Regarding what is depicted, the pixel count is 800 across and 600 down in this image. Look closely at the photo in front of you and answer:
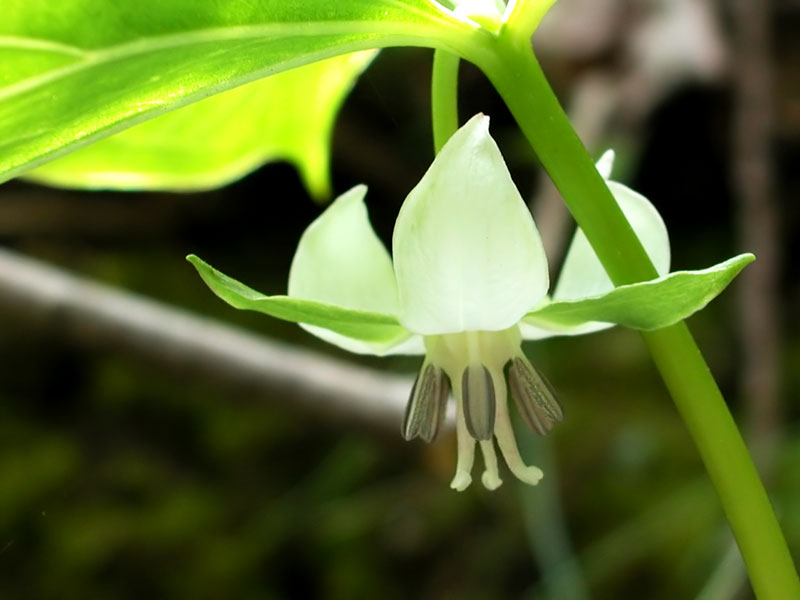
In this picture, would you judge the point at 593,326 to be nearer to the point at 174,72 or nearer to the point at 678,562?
the point at 174,72

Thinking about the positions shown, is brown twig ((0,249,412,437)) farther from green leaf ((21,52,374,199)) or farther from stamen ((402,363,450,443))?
stamen ((402,363,450,443))

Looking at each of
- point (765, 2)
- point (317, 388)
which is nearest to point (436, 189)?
point (317, 388)

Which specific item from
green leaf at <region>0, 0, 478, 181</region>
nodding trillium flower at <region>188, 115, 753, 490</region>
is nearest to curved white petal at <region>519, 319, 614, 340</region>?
nodding trillium flower at <region>188, 115, 753, 490</region>

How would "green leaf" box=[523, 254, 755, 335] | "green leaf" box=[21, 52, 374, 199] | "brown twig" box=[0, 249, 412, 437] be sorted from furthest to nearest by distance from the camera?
1. "brown twig" box=[0, 249, 412, 437]
2. "green leaf" box=[21, 52, 374, 199]
3. "green leaf" box=[523, 254, 755, 335]

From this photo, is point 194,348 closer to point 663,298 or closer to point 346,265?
point 346,265

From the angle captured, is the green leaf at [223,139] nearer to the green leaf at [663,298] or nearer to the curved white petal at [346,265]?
the curved white petal at [346,265]

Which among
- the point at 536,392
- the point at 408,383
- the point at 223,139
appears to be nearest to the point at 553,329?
the point at 536,392

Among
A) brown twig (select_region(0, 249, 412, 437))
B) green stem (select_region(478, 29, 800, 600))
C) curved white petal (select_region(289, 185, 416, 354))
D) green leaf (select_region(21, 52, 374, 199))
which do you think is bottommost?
green stem (select_region(478, 29, 800, 600))
